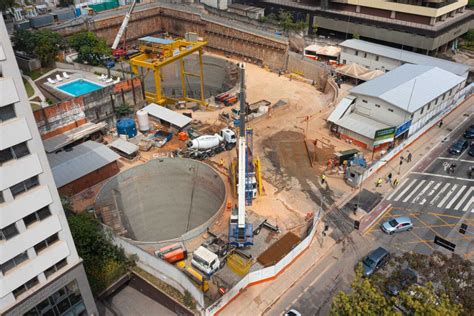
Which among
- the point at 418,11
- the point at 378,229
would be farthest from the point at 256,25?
the point at 378,229

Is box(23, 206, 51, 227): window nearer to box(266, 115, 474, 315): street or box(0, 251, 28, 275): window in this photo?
box(0, 251, 28, 275): window

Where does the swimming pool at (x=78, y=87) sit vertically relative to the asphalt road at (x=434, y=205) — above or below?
above

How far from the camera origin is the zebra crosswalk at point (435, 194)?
44.9m

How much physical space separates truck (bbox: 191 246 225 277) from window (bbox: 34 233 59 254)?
12954 millimetres

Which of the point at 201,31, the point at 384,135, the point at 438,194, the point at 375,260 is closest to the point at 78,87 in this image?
the point at 201,31

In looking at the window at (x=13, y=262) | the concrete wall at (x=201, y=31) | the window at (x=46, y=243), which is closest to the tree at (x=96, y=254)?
the window at (x=46, y=243)

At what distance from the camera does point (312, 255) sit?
38.1m

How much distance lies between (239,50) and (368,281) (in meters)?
72.7

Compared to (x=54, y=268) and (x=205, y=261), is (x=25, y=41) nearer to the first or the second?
(x=54, y=268)

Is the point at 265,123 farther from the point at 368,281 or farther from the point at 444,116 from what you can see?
the point at 368,281

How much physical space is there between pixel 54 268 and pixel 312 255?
2313 centimetres

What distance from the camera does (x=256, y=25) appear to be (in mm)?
91312

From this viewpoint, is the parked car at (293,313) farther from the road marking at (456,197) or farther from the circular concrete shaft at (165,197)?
the road marking at (456,197)

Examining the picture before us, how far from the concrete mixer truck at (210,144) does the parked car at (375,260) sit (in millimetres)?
24676
